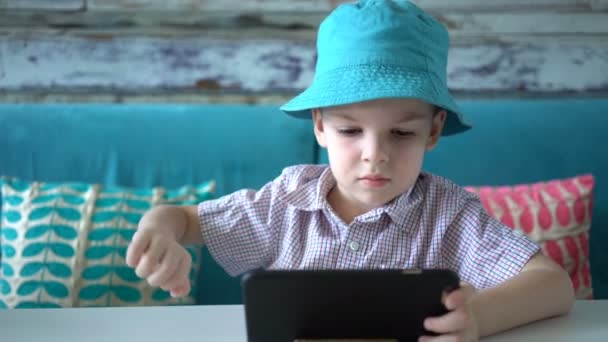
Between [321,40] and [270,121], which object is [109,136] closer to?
[270,121]

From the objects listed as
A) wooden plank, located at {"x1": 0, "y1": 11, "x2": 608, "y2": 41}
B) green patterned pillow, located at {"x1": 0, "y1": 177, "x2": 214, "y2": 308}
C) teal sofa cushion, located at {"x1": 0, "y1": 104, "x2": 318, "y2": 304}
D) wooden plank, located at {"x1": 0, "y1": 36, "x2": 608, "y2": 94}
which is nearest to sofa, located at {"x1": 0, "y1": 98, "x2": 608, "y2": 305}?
teal sofa cushion, located at {"x1": 0, "y1": 104, "x2": 318, "y2": 304}

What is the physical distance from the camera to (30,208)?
67.4 inches

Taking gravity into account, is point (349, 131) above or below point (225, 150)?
below

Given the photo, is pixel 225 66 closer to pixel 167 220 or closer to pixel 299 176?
pixel 299 176

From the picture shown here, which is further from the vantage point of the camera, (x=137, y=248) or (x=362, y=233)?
(x=362, y=233)

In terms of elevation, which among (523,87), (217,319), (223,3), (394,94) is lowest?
(217,319)

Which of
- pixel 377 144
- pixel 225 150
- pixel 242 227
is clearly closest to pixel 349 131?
pixel 377 144

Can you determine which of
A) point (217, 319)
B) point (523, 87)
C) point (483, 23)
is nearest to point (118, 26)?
point (483, 23)

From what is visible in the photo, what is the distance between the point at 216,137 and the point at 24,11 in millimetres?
772

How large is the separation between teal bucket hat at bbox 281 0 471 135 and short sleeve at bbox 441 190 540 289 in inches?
7.3

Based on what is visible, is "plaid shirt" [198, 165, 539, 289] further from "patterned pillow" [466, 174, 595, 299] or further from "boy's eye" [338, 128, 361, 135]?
"patterned pillow" [466, 174, 595, 299]

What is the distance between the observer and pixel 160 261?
0.95 metres

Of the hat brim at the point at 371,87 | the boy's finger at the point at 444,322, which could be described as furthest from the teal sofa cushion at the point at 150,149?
the boy's finger at the point at 444,322

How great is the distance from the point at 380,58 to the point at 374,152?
149 mm
